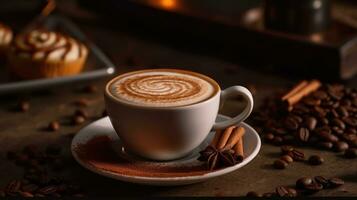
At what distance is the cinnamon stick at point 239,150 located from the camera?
1.13 metres

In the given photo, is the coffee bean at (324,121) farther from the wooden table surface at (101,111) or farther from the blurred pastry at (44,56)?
the blurred pastry at (44,56)

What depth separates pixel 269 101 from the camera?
1548 mm

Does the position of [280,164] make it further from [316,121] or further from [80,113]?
[80,113]

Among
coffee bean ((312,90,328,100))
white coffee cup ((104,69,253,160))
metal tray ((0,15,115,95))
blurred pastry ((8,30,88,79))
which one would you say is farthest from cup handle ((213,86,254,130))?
blurred pastry ((8,30,88,79))

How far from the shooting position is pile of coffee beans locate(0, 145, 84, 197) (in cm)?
114

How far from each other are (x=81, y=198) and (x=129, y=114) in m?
0.15

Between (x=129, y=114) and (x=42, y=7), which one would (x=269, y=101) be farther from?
(x=42, y=7)

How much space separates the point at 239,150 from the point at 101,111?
1.50 feet

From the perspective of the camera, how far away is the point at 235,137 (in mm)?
1216

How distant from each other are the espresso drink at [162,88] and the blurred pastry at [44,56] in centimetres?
45

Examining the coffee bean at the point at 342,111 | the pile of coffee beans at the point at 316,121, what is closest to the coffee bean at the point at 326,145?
the pile of coffee beans at the point at 316,121

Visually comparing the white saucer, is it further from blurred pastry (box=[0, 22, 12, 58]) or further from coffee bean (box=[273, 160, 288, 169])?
blurred pastry (box=[0, 22, 12, 58])

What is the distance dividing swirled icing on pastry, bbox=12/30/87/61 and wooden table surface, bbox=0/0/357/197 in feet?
0.26

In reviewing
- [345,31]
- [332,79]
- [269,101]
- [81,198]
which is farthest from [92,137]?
[345,31]
